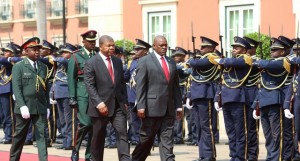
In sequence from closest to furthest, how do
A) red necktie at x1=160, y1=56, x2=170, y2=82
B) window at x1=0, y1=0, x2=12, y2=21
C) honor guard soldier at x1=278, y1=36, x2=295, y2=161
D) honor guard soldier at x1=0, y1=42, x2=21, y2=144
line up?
red necktie at x1=160, y1=56, x2=170, y2=82 → honor guard soldier at x1=278, y1=36, x2=295, y2=161 → honor guard soldier at x1=0, y1=42, x2=21, y2=144 → window at x1=0, y1=0, x2=12, y2=21

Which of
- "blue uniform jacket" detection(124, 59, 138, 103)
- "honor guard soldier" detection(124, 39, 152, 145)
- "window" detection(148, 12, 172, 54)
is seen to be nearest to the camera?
"honor guard soldier" detection(124, 39, 152, 145)

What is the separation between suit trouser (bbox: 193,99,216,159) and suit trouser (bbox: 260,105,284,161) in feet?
3.97

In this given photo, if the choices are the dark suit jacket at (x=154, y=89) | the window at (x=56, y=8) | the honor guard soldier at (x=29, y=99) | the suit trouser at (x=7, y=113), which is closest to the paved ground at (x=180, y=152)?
the suit trouser at (x=7, y=113)

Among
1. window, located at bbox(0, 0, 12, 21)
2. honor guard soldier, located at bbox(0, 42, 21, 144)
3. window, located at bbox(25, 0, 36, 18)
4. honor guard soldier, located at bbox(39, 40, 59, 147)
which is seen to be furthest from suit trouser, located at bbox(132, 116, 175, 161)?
window, located at bbox(0, 0, 12, 21)

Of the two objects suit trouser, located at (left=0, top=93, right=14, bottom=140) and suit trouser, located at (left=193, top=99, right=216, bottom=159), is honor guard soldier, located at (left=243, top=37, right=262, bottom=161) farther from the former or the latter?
suit trouser, located at (left=0, top=93, right=14, bottom=140)

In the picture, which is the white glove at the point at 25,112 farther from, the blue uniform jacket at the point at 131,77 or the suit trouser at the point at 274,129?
the blue uniform jacket at the point at 131,77

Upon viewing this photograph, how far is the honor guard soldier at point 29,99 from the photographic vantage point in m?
13.8

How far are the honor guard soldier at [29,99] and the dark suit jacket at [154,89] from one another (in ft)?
5.35

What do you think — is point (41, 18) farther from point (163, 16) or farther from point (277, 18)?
point (277, 18)

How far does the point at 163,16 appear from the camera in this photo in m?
29.8

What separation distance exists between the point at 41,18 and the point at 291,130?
1755 centimetres

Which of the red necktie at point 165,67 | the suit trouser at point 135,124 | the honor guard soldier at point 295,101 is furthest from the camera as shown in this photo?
the suit trouser at point 135,124

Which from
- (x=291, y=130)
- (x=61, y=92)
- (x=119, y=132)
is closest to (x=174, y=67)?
(x=119, y=132)

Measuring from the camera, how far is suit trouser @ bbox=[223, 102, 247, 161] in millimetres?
14406
